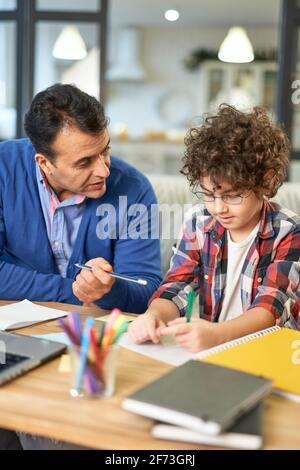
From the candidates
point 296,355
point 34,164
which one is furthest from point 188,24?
point 296,355

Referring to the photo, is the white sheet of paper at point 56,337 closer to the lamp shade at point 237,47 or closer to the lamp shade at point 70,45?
the lamp shade at point 70,45

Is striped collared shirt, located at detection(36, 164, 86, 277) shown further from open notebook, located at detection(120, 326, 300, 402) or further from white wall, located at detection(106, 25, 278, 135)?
white wall, located at detection(106, 25, 278, 135)

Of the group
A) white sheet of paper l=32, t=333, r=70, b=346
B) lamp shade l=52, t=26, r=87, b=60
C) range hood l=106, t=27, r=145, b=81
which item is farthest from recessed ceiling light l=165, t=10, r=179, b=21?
white sheet of paper l=32, t=333, r=70, b=346

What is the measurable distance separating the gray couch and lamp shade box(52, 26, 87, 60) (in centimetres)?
237

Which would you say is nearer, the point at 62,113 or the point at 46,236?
the point at 62,113

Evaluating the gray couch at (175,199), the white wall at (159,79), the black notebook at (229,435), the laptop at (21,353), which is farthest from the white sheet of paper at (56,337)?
the white wall at (159,79)

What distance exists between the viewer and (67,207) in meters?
1.75

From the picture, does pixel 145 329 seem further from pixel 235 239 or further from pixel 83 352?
pixel 235 239

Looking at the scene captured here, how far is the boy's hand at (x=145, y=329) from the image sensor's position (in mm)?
1150

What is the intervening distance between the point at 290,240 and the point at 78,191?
2.01 ft

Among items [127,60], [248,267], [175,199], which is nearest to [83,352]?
[248,267]

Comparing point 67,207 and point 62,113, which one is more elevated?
point 62,113

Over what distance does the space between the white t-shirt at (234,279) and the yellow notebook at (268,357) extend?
1.05 feet

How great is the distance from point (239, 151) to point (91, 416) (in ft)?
2.37
